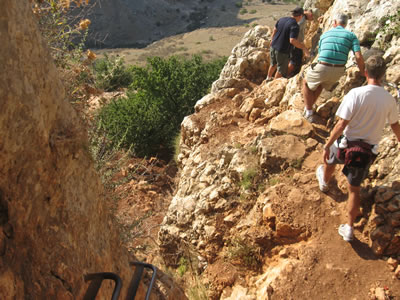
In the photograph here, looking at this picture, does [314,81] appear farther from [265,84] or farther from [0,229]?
[0,229]

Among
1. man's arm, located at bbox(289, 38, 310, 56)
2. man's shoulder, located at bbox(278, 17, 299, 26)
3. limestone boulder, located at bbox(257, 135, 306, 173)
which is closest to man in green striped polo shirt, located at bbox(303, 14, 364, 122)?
limestone boulder, located at bbox(257, 135, 306, 173)

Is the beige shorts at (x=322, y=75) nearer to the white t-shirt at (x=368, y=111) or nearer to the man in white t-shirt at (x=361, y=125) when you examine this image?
the man in white t-shirt at (x=361, y=125)

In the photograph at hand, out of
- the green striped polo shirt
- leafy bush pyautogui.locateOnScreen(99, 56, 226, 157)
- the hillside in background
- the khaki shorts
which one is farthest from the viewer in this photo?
the hillside in background

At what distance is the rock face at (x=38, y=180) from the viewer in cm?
141

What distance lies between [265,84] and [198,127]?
1.62 m

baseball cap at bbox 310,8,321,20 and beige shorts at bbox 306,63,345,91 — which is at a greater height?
baseball cap at bbox 310,8,321,20

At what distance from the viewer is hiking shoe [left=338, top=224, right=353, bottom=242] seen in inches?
128

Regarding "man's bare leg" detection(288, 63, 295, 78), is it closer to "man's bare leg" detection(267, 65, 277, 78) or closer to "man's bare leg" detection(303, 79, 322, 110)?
"man's bare leg" detection(267, 65, 277, 78)

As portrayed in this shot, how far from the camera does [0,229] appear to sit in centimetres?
141

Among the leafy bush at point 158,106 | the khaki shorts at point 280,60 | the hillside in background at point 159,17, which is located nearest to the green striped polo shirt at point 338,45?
the khaki shorts at point 280,60

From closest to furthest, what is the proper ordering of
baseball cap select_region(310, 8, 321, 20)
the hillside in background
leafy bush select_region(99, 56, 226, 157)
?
baseball cap select_region(310, 8, 321, 20), leafy bush select_region(99, 56, 226, 157), the hillside in background

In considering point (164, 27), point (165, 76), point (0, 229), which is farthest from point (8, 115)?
point (164, 27)

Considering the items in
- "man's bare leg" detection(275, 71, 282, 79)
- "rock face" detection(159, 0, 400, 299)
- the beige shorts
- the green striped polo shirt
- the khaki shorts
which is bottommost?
"rock face" detection(159, 0, 400, 299)

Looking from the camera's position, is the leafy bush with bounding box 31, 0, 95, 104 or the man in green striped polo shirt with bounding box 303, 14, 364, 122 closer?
the leafy bush with bounding box 31, 0, 95, 104
